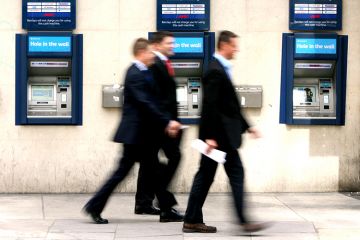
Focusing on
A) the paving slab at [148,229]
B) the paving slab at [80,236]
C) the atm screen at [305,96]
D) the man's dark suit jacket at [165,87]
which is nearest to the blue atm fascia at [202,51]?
the atm screen at [305,96]

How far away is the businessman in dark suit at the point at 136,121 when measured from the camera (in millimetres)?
7559

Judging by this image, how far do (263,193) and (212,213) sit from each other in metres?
1.73

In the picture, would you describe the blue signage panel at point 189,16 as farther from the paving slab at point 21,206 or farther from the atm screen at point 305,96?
the paving slab at point 21,206

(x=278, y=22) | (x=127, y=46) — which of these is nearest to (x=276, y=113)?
(x=278, y=22)

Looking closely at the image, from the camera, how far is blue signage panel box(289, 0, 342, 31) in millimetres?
10250

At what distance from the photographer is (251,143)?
10359 millimetres

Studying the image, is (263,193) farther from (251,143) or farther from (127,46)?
(127,46)

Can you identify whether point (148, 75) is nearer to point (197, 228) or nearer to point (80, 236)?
point (197, 228)

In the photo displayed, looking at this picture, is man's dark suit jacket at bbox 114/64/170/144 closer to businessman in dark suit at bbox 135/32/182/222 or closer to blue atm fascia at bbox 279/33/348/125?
businessman in dark suit at bbox 135/32/182/222

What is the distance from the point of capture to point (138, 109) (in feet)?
25.0

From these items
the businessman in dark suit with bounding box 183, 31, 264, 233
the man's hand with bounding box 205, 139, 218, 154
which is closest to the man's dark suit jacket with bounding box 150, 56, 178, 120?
the businessman in dark suit with bounding box 183, 31, 264, 233

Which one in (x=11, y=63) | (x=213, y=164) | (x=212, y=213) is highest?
(x=11, y=63)

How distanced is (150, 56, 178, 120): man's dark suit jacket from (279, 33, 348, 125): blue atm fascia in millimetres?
2720

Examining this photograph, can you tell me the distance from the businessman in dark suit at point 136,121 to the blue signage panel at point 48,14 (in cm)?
252
